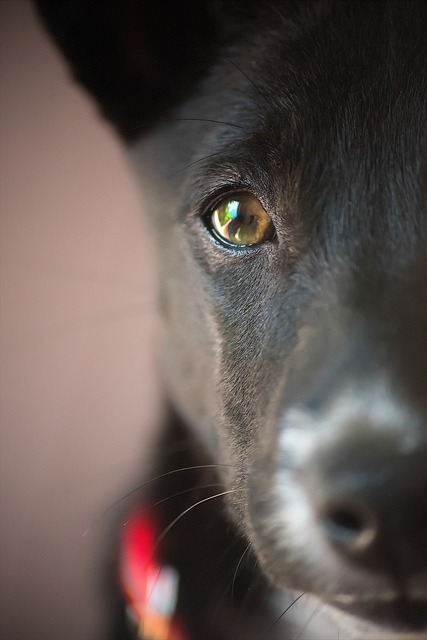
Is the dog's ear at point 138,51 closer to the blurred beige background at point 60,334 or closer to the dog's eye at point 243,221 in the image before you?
the blurred beige background at point 60,334

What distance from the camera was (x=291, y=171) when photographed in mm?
942

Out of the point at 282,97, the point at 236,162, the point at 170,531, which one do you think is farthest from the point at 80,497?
the point at 282,97

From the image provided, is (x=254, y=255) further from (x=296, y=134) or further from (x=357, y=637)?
(x=357, y=637)

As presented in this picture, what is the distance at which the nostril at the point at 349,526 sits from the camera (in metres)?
0.71

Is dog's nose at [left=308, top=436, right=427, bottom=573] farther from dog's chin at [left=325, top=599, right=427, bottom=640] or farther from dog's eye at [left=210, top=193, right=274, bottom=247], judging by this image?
dog's eye at [left=210, top=193, right=274, bottom=247]

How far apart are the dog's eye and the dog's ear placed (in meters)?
0.28

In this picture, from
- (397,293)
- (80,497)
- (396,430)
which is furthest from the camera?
(80,497)

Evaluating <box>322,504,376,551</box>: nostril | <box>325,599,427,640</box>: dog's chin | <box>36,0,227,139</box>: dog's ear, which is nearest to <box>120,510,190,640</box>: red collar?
<box>325,599,427,640</box>: dog's chin

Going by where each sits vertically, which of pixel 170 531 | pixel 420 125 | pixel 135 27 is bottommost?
pixel 170 531

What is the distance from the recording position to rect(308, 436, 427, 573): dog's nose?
27.3 inches

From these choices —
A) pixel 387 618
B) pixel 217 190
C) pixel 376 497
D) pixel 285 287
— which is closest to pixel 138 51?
pixel 217 190

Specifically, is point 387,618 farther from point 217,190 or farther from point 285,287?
point 217,190

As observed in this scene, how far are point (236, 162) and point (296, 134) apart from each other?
→ 0.37 feet

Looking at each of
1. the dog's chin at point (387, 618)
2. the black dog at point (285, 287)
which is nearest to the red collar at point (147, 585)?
the black dog at point (285, 287)
